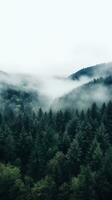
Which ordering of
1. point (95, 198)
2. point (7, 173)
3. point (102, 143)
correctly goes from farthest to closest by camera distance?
1. point (102, 143)
2. point (7, 173)
3. point (95, 198)

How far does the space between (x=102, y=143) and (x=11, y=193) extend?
31145 millimetres

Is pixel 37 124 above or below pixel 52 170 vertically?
above

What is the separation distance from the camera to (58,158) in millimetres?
110562

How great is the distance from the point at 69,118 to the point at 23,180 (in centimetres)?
5129

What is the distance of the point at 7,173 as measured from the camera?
10181 centimetres

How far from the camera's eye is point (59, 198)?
97.2 m

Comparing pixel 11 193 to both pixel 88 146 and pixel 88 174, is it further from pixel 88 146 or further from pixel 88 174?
pixel 88 146

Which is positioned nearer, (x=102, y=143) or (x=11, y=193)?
(x=11, y=193)

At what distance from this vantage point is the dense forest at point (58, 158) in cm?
9750

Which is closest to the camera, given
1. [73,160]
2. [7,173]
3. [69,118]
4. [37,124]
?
[7,173]

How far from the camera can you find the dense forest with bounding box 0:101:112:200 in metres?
97.5

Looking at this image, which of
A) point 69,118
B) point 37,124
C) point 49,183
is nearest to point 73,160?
point 49,183

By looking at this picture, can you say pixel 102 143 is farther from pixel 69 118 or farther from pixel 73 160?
pixel 69 118

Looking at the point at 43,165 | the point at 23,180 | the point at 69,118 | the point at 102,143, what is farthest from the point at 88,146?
the point at 69,118
